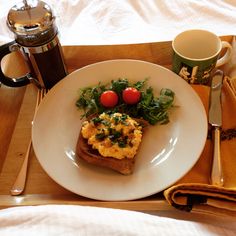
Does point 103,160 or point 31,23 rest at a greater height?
point 31,23

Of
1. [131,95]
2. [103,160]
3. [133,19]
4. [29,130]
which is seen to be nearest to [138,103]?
[131,95]

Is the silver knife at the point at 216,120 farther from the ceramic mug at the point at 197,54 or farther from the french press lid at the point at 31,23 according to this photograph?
the french press lid at the point at 31,23

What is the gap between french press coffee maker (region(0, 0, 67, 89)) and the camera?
736 mm

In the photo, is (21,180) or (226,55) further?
(226,55)

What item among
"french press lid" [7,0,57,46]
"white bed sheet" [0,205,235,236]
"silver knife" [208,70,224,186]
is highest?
"french press lid" [7,0,57,46]

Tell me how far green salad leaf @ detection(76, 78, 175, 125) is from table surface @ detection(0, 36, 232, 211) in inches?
5.0

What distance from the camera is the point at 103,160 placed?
67 cm

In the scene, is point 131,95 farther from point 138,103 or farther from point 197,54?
point 197,54

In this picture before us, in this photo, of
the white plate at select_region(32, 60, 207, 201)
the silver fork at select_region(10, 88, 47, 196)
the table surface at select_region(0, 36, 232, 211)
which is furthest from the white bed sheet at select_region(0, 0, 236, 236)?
the silver fork at select_region(10, 88, 47, 196)

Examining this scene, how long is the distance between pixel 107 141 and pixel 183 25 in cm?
62

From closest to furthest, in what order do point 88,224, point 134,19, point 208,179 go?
point 88,224 → point 208,179 → point 134,19

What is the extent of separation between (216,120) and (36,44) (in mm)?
520

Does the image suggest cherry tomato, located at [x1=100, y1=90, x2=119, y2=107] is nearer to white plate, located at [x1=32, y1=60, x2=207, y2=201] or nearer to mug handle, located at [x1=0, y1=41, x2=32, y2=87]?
white plate, located at [x1=32, y1=60, x2=207, y2=201]

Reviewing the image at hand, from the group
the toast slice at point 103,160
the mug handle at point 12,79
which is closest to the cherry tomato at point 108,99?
the toast slice at point 103,160
